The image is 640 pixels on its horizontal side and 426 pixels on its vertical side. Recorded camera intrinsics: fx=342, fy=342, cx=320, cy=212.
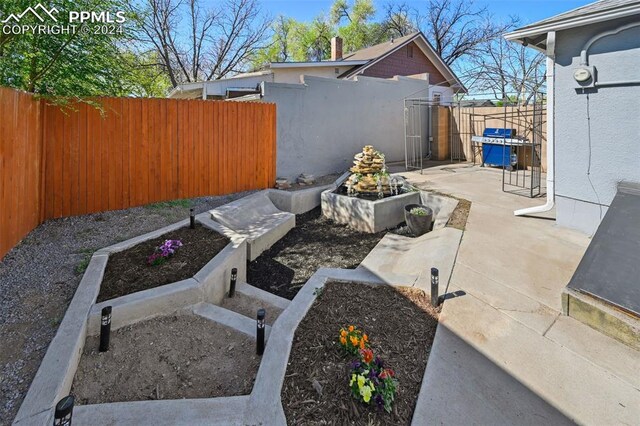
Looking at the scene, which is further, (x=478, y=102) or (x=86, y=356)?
(x=478, y=102)

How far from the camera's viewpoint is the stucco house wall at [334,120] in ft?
28.3

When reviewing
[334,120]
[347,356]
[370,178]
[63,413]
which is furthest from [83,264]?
[334,120]

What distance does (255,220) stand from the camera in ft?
20.5

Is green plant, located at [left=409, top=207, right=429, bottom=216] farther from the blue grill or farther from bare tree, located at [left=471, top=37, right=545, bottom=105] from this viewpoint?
bare tree, located at [left=471, top=37, right=545, bottom=105]

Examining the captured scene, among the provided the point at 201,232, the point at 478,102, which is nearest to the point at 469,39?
the point at 478,102

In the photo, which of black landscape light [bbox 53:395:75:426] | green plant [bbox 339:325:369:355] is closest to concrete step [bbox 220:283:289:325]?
green plant [bbox 339:325:369:355]

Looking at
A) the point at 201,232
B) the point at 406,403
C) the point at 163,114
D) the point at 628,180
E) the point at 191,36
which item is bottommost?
the point at 406,403

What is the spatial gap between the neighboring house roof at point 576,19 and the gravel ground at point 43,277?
5861mm

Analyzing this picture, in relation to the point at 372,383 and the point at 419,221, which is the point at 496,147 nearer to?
the point at 419,221

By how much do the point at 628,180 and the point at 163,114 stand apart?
7.08m

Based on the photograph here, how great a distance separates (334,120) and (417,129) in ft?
14.1

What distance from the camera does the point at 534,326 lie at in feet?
9.25

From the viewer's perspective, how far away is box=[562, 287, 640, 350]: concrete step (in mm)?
2553

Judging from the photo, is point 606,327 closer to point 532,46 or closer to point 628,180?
point 628,180
